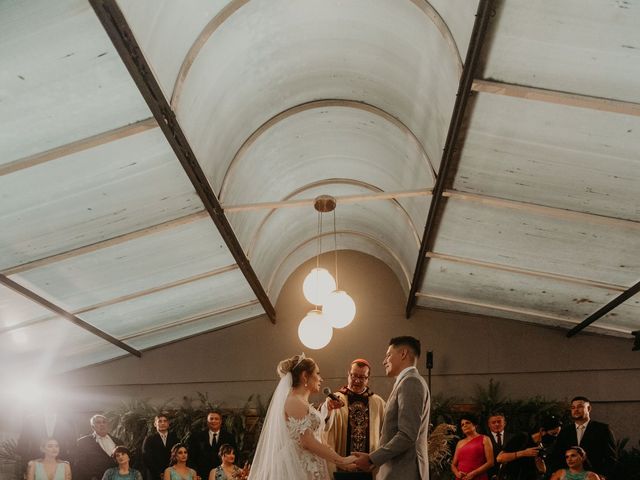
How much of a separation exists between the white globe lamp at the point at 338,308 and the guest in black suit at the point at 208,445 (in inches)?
129

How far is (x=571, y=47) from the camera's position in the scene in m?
4.46

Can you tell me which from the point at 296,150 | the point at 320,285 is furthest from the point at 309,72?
the point at 320,285

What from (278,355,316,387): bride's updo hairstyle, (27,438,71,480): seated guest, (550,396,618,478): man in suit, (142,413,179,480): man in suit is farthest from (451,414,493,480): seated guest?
Answer: (27,438,71,480): seated guest

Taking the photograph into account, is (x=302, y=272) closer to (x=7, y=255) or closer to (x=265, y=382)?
(x=265, y=382)

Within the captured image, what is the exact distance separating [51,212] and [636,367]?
8318 mm

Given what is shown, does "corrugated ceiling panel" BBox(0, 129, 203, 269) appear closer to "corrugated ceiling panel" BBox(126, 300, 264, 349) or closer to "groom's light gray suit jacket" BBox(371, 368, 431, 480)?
"groom's light gray suit jacket" BBox(371, 368, 431, 480)

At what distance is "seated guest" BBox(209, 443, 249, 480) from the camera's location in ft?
27.5

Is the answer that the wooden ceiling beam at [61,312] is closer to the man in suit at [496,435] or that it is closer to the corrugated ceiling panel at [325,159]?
the corrugated ceiling panel at [325,159]

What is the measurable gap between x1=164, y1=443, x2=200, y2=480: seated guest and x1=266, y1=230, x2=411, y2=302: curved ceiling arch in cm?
318

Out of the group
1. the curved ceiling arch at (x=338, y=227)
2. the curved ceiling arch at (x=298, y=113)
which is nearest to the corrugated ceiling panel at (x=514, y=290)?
the curved ceiling arch at (x=338, y=227)

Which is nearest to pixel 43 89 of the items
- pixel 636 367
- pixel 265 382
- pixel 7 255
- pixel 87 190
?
pixel 87 190

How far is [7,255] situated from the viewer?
665 centimetres

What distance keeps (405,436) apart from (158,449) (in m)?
5.95

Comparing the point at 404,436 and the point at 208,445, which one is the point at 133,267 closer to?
the point at 208,445
